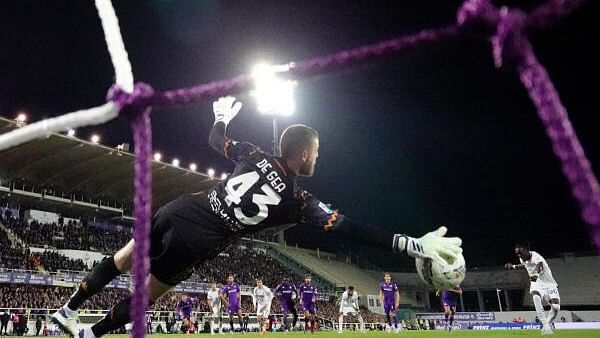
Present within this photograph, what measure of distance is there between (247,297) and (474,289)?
904 inches

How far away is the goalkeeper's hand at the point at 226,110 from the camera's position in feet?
12.2

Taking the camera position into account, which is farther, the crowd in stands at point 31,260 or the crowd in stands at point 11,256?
the crowd in stands at point 31,260

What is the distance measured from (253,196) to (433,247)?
1.24 meters

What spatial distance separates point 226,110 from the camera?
3752 mm

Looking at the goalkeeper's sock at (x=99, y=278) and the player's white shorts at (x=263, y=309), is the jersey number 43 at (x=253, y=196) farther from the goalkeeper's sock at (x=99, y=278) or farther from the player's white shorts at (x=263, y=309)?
the player's white shorts at (x=263, y=309)

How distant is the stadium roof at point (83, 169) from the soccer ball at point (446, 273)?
22.6 m

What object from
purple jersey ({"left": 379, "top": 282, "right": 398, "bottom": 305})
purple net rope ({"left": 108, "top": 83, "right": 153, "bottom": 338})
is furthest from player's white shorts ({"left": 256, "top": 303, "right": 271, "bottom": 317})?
purple net rope ({"left": 108, "top": 83, "right": 153, "bottom": 338})

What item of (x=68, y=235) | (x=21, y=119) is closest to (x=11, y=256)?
(x=68, y=235)

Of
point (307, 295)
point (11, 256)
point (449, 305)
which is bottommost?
point (449, 305)

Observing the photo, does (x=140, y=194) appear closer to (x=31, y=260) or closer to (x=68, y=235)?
(x=31, y=260)

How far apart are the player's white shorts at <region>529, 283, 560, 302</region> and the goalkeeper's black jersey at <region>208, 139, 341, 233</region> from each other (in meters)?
9.57

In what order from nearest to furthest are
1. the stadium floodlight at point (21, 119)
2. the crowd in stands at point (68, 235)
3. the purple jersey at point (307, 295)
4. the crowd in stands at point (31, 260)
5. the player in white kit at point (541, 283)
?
the player in white kit at point (541, 283) → the purple jersey at point (307, 295) → the stadium floodlight at point (21, 119) → the crowd in stands at point (31, 260) → the crowd in stands at point (68, 235)

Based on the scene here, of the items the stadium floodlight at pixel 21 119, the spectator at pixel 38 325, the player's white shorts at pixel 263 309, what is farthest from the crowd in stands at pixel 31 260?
the player's white shorts at pixel 263 309

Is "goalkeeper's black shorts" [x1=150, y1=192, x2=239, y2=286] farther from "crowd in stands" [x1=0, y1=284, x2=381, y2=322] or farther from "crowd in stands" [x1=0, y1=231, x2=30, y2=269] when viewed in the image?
"crowd in stands" [x1=0, y1=231, x2=30, y2=269]
